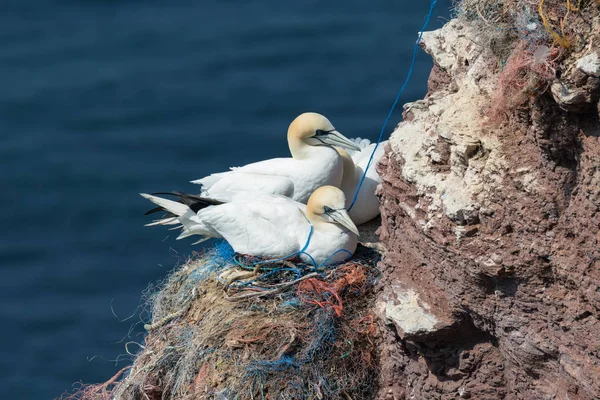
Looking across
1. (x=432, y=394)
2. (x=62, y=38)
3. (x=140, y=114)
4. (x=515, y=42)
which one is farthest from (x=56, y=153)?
(x=515, y=42)

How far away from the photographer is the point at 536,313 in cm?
455

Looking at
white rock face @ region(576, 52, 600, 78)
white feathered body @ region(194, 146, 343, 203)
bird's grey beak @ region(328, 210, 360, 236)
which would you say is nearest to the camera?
white rock face @ region(576, 52, 600, 78)

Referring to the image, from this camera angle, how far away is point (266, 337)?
6.36m

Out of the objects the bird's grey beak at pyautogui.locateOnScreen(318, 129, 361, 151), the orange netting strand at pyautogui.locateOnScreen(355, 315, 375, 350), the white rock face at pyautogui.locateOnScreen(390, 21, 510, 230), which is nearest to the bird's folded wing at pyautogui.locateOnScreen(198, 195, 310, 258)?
the bird's grey beak at pyautogui.locateOnScreen(318, 129, 361, 151)

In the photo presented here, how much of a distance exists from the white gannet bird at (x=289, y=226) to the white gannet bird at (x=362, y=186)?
0.41 meters

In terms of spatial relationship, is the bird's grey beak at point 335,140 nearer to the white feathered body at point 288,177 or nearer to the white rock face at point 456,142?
the white feathered body at point 288,177

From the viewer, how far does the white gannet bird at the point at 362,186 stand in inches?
285

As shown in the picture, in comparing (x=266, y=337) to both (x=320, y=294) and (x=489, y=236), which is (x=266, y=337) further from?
(x=489, y=236)

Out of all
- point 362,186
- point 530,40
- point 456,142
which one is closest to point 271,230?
point 362,186

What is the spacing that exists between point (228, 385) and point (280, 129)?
6.58m

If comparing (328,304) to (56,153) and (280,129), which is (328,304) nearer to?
(280,129)

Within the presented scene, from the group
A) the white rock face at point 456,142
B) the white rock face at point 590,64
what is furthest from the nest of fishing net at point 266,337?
the white rock face at point 590,64

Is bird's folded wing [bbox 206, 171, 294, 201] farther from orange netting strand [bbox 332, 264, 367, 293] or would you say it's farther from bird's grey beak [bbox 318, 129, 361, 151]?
orange netting strand [bbox 332, 264, 367, 293]

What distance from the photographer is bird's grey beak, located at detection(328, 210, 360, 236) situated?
669 centimetres
